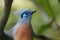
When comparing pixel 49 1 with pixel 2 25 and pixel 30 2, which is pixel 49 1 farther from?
pixel 2 25

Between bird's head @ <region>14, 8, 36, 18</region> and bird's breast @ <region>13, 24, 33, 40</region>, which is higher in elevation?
bird's head @ <region>14, 8, 36, 18</region>

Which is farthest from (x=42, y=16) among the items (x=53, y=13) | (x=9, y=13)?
(x=9, y=13)

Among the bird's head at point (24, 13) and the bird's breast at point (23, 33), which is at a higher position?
the bird's head at point (24, 13)

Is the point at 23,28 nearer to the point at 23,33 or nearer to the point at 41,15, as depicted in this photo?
the point at 23,33
